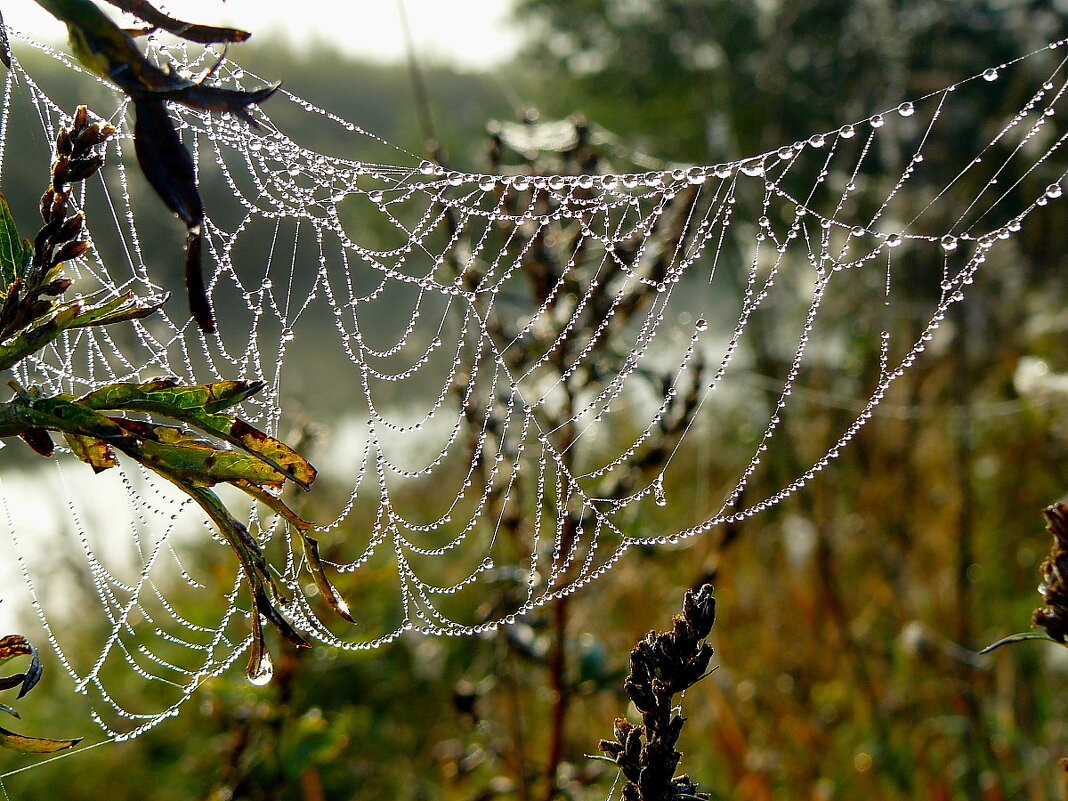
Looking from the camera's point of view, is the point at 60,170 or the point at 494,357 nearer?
the point at 60,170

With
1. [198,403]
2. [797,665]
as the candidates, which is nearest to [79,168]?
[198,403]

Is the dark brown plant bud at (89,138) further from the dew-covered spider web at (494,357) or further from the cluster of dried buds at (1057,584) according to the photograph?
the cluster of dried buds at (1057,584)

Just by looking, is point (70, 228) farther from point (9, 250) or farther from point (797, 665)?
point (797, 665)

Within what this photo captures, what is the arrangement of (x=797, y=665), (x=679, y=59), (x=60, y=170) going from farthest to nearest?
(x=679, y=59) < (x=797, y=665) < (x=60, y=170)

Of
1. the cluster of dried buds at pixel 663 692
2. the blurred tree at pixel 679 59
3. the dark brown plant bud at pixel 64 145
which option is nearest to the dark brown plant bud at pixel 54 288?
the dark brown plant bud at pixel 64 145

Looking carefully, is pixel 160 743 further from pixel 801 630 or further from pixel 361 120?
pixel 361 120

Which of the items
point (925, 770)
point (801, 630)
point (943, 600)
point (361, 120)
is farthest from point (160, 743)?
point (361, 120)
